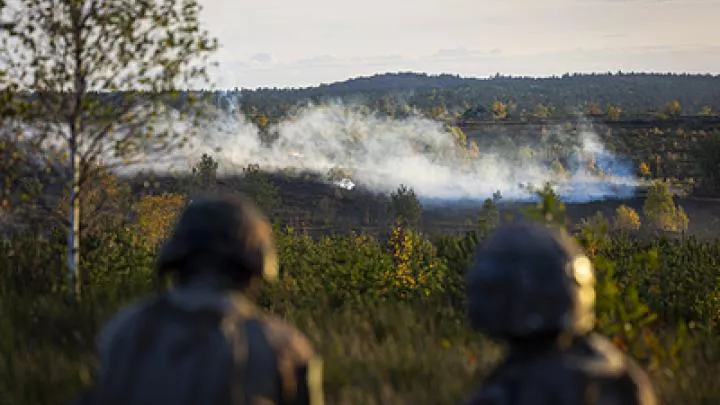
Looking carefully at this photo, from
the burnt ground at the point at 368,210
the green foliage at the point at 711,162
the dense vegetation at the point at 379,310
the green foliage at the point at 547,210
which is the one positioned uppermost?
the green foliage at the point at 547,210

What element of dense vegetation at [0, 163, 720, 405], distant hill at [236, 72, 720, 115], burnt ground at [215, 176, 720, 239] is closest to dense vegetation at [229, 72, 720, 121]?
distant hill at [236, 72, 720, 115]

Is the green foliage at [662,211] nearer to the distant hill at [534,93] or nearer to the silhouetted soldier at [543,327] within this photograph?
the silhouetted soldier at [543,327]

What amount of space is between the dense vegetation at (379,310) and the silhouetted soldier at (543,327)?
6.43ft

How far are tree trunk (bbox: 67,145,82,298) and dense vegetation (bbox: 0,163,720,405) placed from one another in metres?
0.16

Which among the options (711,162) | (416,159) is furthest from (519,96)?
(711,162)

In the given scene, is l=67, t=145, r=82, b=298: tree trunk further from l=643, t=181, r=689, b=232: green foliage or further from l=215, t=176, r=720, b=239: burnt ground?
l=643, t=181, r=689, b=232: green foliage

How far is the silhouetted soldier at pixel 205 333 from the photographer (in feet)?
8.25

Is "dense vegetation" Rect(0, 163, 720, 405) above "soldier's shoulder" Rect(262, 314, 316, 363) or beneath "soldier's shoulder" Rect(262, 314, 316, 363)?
beneath

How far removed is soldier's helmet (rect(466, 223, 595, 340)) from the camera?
8.24ft

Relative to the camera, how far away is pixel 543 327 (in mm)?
2512

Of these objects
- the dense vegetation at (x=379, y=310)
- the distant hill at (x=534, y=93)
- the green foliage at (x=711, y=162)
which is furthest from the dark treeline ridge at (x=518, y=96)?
the dense vegetation at (x=379, y=310)

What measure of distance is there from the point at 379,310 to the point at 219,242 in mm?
5408

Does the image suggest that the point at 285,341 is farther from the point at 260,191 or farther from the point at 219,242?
the point at 260,191

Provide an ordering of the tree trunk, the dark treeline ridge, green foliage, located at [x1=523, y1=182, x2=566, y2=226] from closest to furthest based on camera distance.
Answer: green foliage, located at [x1=523, y1=182, x2=566, y2=226] → the tree trunk → the dark treeline ridge
